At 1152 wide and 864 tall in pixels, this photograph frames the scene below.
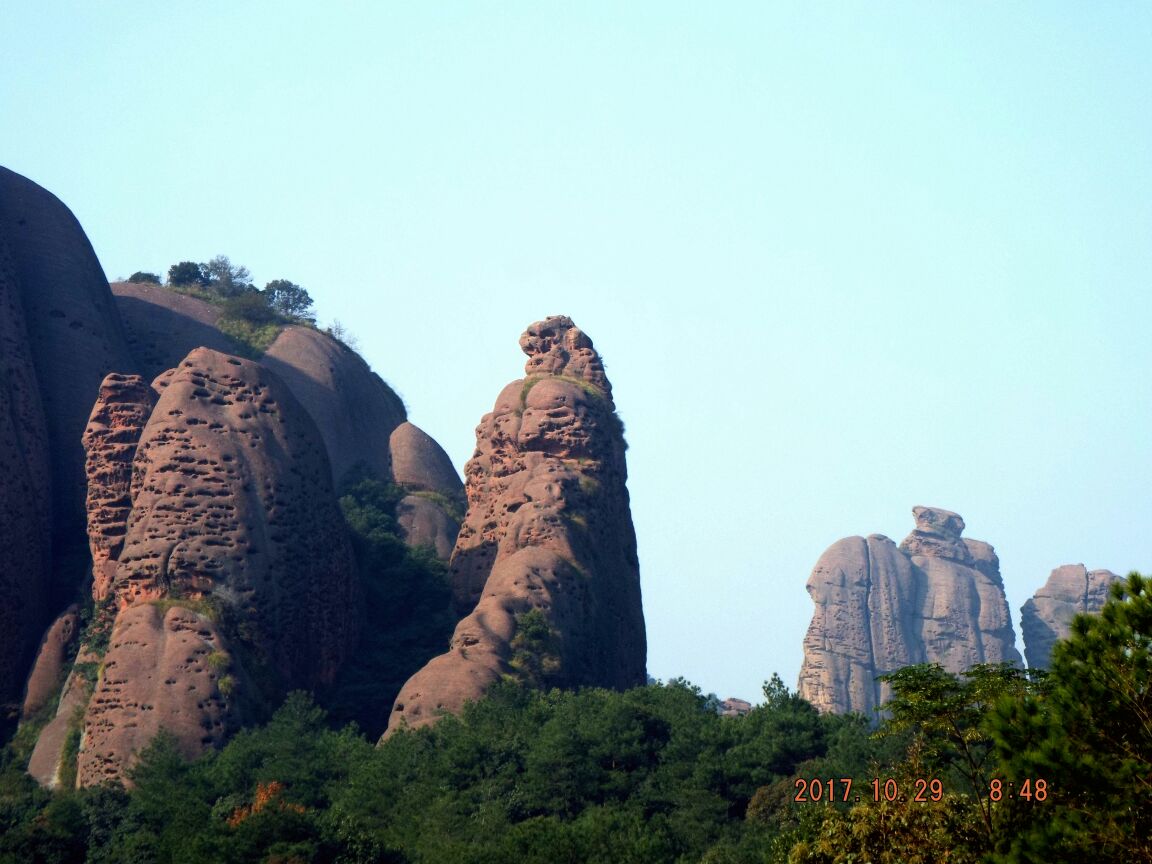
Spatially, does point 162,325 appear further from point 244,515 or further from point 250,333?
point 244,515

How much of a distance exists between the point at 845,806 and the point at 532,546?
54.8ft

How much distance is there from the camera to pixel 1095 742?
17.3 metres

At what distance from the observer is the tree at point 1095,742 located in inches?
663

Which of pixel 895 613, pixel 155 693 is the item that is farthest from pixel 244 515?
pixel 895 613

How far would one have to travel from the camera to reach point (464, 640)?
4506 cm

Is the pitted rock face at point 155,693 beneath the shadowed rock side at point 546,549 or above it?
beneath

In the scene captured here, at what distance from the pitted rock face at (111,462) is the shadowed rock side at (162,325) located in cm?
1125

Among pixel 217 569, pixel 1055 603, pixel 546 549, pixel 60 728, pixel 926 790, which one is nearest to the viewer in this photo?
pixel 926 790

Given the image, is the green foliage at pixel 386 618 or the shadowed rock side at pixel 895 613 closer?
the green foliage at pixel 386 618

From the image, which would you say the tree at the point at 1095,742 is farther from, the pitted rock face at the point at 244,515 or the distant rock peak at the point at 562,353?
the distant rock peak at the point at 562,353

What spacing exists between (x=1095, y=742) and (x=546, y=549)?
31295mm

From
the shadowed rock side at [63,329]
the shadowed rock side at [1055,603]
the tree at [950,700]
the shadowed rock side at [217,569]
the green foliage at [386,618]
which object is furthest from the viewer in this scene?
the shadowed rock side at [1055,603]

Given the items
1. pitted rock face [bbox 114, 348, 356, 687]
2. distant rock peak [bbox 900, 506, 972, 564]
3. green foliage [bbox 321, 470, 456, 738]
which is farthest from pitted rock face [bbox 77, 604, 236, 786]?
distant rock peak [bbox 900, 506, 972, 564]

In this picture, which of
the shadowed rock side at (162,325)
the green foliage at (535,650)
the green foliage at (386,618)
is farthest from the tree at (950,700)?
the shadowed rock side at (162,325)
